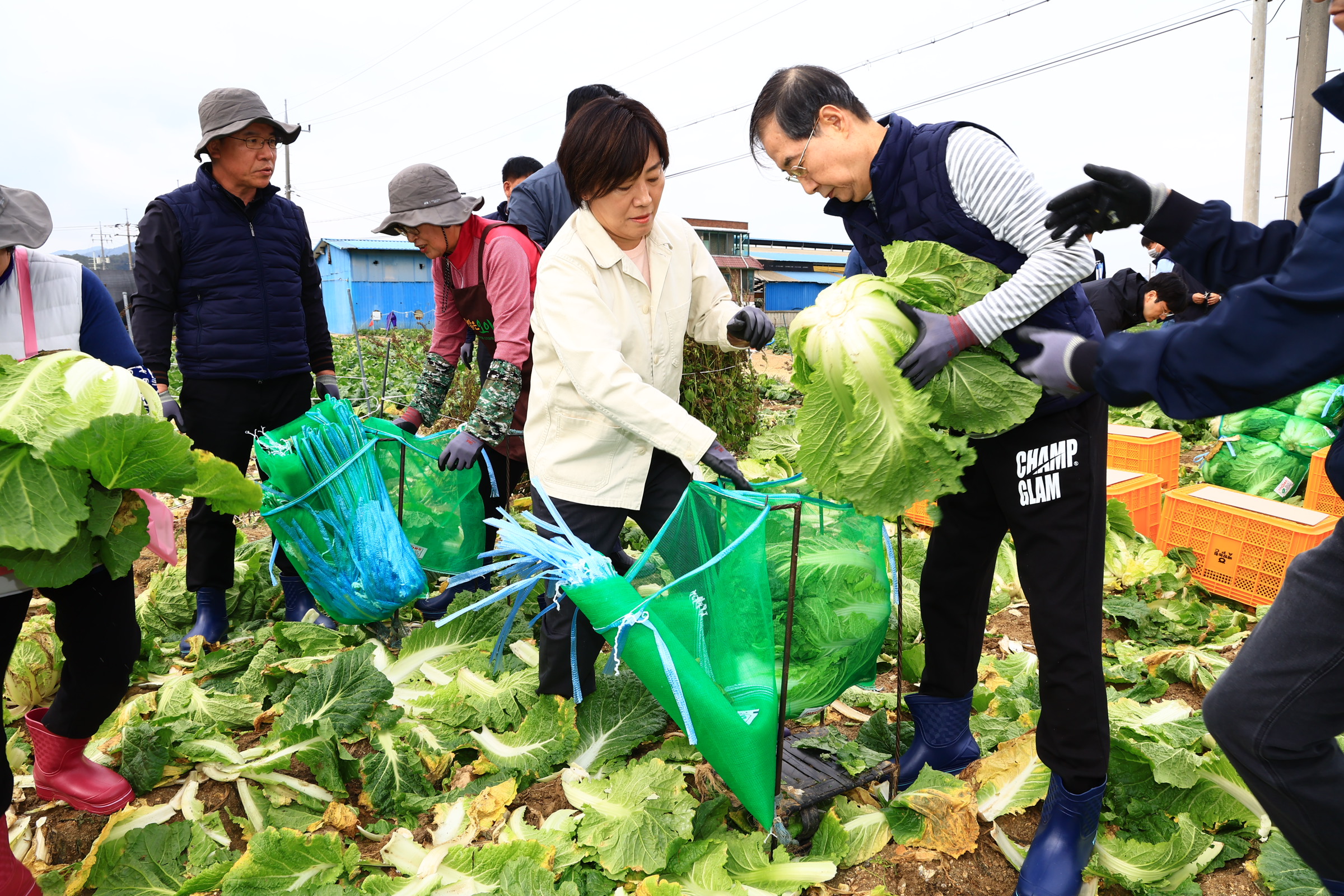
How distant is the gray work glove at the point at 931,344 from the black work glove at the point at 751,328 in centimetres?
92

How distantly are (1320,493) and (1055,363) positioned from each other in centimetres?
414

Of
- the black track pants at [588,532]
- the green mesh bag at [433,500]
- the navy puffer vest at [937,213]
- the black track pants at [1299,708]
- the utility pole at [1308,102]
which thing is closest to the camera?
the black track pants at [1299,708]

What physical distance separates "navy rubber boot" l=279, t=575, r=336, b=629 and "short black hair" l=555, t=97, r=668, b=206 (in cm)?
264

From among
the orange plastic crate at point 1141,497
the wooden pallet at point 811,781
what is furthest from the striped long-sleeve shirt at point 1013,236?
the orange plastic crate at point 1141,497

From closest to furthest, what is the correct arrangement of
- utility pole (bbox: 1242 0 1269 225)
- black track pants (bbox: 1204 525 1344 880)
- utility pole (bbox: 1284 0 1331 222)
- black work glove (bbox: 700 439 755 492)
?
1. black track pants (bbox: 1204 525 1344 880)
2. black work glove (bbox: 700 439 755 492)
3. utility pole (bbox: 1284 0 1331 222)
4. utility pole (bbox: 1242 0 1269 225)

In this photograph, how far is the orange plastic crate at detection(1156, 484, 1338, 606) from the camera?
3879 millimetres

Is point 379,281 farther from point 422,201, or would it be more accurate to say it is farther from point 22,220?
point 22,220

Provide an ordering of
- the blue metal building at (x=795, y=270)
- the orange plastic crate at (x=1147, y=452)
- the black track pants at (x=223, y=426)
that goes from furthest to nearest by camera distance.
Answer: the blue metal building at (x=795, y=270) < the orange plastic crate at (x=1147, y=452) < the black track pants at (x=223, y=426)

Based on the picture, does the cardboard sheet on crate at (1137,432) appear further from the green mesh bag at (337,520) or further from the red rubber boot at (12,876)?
the red rubber boot at (12,876)

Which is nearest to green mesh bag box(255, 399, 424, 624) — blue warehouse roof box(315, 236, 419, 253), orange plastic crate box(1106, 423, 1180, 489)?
orange plastic crate box(1106, 423, 1180, 489)

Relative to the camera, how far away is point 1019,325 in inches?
77.8

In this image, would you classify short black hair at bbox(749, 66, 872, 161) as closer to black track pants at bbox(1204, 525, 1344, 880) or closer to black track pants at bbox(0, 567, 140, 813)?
black track pants at bbox(1204, 525, 1344, 880)

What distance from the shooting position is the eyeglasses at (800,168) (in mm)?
2094

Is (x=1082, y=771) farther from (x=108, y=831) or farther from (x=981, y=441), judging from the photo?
(x=108, y=831)
